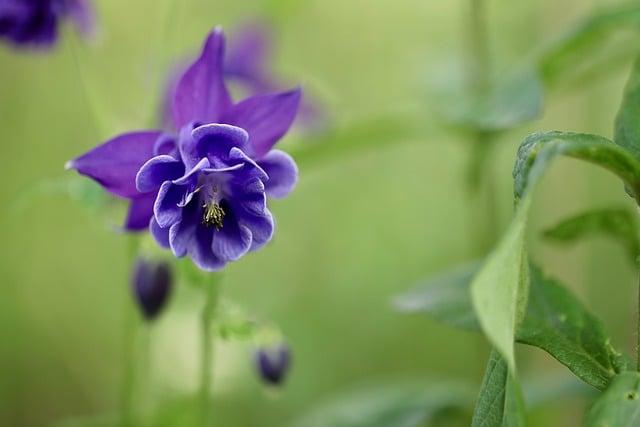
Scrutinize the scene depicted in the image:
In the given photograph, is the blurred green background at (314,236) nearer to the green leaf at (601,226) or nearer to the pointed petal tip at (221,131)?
the green leaf at (601,226)

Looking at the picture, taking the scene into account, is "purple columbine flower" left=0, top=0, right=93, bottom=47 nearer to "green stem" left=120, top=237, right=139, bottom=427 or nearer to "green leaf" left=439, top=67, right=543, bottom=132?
"green stem" left=120, top=237, right=139, bottom=427

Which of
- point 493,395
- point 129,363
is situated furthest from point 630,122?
point 129,363

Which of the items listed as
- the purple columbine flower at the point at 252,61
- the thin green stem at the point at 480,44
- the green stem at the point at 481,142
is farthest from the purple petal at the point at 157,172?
the purple columbine flower at the point at 252,61

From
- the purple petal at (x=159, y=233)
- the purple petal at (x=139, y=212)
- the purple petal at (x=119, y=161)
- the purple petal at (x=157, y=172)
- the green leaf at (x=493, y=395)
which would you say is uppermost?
the purple petal at (x=119, y=161)

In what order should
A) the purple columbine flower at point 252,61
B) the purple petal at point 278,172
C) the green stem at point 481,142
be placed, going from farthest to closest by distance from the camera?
the purple columbine flower at point 252,61
the green stem at point 481,142
the purple petal at point 278,172

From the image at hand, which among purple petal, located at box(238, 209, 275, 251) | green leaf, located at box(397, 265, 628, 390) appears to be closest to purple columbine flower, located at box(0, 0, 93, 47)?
purple petal, located at box(238, 209, 275, 251)

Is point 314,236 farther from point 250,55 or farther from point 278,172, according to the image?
point 278,172
